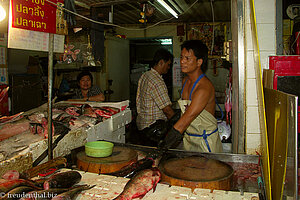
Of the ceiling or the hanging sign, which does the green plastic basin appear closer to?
the hanging sign

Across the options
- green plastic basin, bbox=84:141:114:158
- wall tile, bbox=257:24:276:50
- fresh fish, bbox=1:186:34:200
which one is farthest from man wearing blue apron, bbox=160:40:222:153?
fresh fish, bbox=1:186:34:200

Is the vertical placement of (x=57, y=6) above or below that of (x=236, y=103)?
above

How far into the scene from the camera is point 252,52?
3.12 meters

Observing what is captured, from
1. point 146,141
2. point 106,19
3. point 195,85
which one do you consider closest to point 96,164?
point 195,85

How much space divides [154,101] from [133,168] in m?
3.26

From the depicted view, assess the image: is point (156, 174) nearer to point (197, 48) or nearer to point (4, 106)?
point (197, 48)

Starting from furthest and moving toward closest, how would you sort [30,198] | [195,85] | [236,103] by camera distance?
[195,85], [236,103], [30,198]

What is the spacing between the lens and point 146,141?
5.79m

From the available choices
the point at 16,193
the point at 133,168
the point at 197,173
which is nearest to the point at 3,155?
the point at 16,193

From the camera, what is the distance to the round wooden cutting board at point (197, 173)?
212 cm

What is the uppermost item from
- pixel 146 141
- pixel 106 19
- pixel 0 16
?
pixel 106 19

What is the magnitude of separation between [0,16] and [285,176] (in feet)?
9.61

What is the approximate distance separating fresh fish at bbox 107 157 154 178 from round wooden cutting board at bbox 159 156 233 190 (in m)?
0.14

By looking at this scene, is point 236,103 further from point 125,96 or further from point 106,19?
point 125,96
